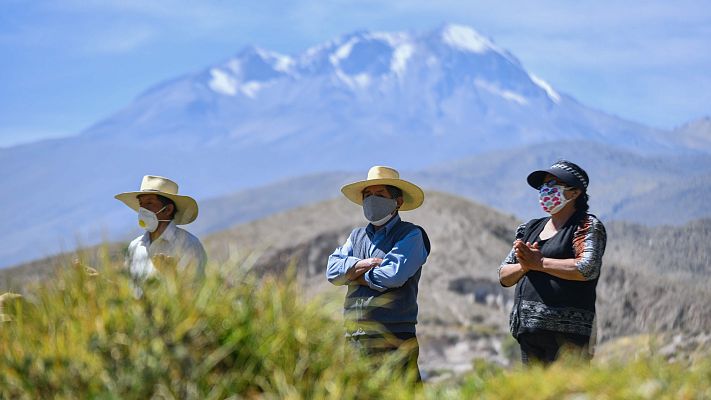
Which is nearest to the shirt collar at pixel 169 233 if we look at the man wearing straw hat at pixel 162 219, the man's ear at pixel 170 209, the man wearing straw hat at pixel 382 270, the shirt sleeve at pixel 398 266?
the man wearing straw hat at pixel 162 219

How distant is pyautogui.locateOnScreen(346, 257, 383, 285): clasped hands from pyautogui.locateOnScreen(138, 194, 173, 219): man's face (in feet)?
4.44

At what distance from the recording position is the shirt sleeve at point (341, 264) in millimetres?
6363

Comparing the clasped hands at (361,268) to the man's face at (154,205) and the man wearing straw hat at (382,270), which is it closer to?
the man wearing straw hat at (382,270)

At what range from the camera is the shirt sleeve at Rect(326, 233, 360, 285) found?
20.9 ft

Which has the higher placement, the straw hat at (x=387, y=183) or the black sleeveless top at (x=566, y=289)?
the straw hat at (x=387, y=183)

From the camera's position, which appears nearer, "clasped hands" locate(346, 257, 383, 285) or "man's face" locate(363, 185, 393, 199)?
"clasped hands" locate(346, 257, 383, 285)

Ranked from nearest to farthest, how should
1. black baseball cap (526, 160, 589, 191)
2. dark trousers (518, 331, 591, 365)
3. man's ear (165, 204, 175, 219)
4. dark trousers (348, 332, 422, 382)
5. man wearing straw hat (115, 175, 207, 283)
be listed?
1. dark trousers (348, 332, 422, 382)
2. dark trousers (518, 331, 591, 365)
3. black baseball cap (526, 160, 589, 191)
4. man wearing straw hat (115, 175, 207, 283)
5. man's ear (165, 204, 175, 219)

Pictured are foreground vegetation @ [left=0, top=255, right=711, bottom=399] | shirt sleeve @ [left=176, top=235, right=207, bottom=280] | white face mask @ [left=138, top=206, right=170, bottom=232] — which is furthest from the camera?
white face mask @ [left=138, top=206, right=170, bottom=232]

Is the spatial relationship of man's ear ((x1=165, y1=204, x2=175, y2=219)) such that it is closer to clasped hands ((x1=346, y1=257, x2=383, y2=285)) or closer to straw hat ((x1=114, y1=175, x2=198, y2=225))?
straw hat ((x1=114, y1=175, x2=198, y2=225))

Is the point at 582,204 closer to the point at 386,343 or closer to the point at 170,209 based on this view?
the point at 386,343

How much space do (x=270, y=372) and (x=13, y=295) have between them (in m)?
1.96

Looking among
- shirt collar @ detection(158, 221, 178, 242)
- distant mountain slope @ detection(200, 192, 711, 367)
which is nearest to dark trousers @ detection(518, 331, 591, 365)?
shirt collar @ detection(158, 221, 178, 242)

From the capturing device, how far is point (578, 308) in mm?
6043

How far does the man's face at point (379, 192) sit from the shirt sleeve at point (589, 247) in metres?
1.17
